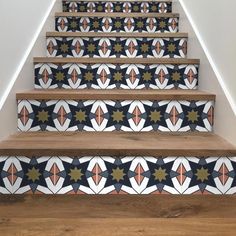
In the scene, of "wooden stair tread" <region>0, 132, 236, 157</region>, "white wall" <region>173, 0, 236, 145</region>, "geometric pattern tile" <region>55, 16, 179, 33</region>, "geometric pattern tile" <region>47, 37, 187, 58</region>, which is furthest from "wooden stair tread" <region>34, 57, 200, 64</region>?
"geometric pattern tile" <region>55, 16, 179, 33</region>

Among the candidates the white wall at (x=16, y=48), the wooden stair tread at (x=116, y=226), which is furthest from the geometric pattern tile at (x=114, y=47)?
the wooden stair tread at (x=116, y=226)

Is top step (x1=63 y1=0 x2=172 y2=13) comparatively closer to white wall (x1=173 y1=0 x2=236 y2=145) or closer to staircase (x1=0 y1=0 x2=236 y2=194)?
staircase (x1=0 y1=0 x2=236 y2=194)

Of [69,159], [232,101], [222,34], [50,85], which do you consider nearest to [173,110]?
[232,101]

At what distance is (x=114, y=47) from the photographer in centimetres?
206

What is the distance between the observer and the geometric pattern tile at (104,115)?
4.84ft

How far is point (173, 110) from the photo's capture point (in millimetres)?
1483

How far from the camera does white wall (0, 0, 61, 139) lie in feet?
4.54

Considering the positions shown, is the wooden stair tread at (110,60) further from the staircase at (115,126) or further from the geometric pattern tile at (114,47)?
the geometric pattern tile at (114,47)

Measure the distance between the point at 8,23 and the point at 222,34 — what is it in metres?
0.91

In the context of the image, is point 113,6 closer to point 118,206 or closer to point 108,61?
point 108,61

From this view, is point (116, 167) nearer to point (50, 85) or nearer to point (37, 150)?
point (37, 150)

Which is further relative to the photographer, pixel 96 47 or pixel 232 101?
pixel 96 47

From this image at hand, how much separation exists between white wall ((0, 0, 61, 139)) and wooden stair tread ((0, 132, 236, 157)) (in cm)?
11

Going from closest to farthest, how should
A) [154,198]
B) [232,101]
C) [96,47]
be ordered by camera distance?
1. [154,198]
2. [232,101]
3. [96,47]
